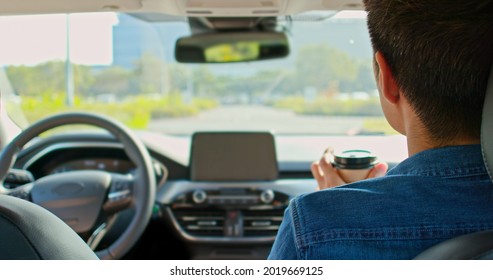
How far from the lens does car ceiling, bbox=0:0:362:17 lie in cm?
184

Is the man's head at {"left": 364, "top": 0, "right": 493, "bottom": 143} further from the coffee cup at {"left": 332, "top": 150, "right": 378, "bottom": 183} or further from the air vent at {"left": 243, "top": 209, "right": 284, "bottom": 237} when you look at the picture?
the air vent at {"left": 243, "top": 209, "right": 284, "bottom": 237}

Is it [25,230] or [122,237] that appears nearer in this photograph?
[25,230]

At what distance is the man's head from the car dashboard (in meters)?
1.92

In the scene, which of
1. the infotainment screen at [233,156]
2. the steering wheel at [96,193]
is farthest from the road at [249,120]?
the steering wheel at [96,193]

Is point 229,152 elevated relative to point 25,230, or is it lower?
elevated

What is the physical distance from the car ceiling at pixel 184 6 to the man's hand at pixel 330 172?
50 cm

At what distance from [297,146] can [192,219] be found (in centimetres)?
89

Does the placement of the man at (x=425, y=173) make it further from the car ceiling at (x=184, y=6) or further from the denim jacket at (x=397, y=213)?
the car ceiling at (x=184, y=6)

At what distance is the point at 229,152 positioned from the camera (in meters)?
3.10

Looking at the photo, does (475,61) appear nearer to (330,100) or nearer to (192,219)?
(192,219)

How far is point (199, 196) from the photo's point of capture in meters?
3.12

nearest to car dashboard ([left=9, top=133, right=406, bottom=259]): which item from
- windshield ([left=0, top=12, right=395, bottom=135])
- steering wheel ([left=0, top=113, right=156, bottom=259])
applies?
windshield ([left=0, top=12, right=395, bottom=135])

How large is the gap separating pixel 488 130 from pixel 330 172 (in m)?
0.74
